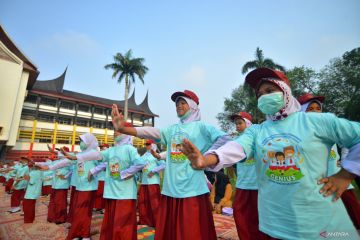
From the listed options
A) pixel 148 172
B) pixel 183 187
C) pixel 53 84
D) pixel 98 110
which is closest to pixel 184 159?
pixel 183 187

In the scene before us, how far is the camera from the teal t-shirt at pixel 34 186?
6.24 meters

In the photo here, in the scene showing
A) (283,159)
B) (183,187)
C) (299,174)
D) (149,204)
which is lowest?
(149,204)

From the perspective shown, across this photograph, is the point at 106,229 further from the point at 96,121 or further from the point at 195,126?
the point at 96,121

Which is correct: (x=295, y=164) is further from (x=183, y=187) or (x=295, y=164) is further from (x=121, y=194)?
(x=121, y=194)

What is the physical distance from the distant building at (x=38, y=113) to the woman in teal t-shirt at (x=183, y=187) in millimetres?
20314

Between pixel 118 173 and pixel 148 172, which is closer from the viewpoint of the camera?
pixel 118 173

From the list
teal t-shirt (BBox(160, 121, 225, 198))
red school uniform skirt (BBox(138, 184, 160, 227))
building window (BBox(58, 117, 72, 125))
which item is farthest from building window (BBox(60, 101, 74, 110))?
teal t-shirt (BBox(160, 121, 225, 198))

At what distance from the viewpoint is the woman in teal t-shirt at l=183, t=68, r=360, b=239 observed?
1455 millimetres

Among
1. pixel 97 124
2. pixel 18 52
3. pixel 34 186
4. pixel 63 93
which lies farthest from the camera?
pixel 97 124

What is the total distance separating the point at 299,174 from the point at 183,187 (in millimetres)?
1419

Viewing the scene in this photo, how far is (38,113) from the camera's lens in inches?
1039

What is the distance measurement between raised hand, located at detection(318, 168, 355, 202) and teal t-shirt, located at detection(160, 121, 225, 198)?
4.37 feet

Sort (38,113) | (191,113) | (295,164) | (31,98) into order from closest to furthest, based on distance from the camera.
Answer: (295,164) < (191,113) < (31,98) < (38,113)

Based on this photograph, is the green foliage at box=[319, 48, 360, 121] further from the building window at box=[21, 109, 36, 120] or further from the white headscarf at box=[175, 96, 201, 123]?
the building window at box=[21, 109, 36, 120]
